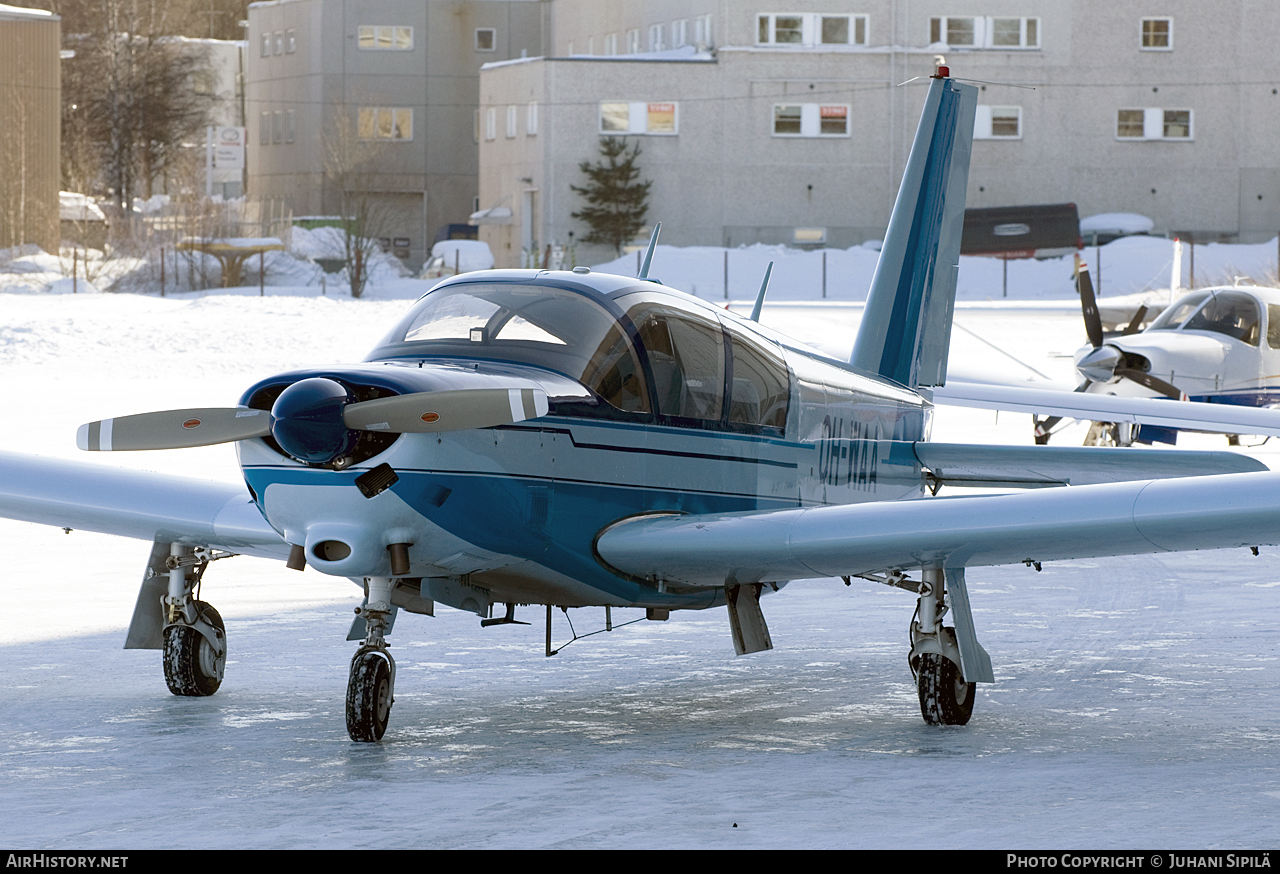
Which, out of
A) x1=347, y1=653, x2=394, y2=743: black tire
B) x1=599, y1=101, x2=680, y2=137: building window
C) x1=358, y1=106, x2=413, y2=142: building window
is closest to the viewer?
x1=347, y1=653, x2=394, y2=743: black tire

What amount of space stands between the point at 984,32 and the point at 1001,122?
3.19m

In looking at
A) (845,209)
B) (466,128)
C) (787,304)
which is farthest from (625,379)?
(466,128)

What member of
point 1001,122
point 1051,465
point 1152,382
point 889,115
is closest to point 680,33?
point 889,115

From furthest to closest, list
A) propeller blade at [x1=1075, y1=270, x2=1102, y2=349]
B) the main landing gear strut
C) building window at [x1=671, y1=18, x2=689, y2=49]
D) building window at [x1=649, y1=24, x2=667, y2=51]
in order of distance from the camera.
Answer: building window at [x1=649, y1=24, x2=667, y2=51]
building window at [x1=671, y1=18, x2=689, y2=49]
propeller blade at [x1=1075, y1=270, x2=1102, y2=349]
the main landing gear strut

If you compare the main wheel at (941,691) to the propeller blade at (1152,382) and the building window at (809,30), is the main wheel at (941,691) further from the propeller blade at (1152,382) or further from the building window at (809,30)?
the building window at (809,30)

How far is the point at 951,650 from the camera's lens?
7633 mm

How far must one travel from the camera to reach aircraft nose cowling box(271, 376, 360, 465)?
20.8 feet

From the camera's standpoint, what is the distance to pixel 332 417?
6.35 meters

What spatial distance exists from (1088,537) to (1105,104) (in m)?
58.3

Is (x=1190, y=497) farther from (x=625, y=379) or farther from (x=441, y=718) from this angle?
(x=441, y=718)

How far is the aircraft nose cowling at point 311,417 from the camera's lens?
6332 mm

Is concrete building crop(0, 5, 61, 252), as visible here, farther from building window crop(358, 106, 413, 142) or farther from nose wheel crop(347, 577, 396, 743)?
nose wheel crop(347, 577, 396, 743)

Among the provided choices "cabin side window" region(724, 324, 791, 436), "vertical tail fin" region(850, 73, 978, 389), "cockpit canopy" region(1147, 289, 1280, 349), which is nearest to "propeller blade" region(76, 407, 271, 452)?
"cabin side window" region(724, 324, 791, 436)

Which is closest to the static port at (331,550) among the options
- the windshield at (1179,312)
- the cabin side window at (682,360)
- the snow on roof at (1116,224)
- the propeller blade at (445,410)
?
the propeller blade at (445,410)
